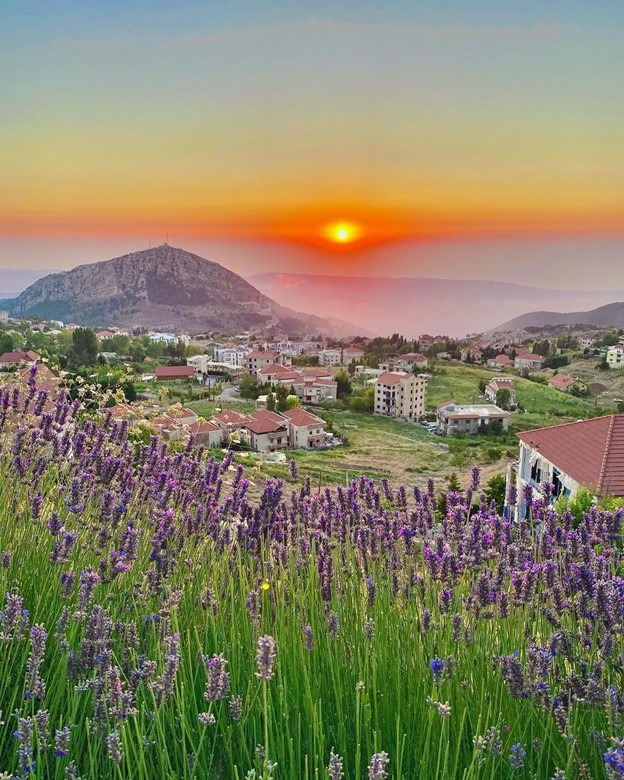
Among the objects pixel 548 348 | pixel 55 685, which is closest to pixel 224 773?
pixel 55 685

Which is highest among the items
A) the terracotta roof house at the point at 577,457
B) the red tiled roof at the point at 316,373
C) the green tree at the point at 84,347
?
the green tree at the point at 84,347

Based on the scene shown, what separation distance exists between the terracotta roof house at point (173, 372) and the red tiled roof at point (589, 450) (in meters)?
29.7

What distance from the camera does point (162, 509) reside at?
83.7 inches

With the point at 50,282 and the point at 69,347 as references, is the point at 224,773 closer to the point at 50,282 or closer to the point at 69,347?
the point at 69,347

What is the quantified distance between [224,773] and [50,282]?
289 ft

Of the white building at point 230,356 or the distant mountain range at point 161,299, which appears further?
the distant mountain range at point 161,299

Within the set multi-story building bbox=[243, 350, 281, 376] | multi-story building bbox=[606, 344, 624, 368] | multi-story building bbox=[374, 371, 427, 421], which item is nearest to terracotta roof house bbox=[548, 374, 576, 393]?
multi-story building bbox=[606, 344, 624, 368]

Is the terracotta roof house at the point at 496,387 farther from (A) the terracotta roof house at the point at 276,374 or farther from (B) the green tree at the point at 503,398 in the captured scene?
(A) the terracotta roof house at the point at 276,374

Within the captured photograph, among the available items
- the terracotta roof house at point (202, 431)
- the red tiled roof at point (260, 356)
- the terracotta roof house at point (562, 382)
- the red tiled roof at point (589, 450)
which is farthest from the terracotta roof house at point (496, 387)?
the terracotta roof house at point (202, 431)

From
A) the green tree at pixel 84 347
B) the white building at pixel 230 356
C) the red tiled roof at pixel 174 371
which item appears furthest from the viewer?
the white building at pixel 230 356

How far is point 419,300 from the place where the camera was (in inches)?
3120

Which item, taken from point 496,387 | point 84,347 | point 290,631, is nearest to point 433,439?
point 496,387

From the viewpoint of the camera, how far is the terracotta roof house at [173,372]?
37.8 meters

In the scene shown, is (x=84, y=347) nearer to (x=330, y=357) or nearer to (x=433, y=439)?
(x=433, y=439)
